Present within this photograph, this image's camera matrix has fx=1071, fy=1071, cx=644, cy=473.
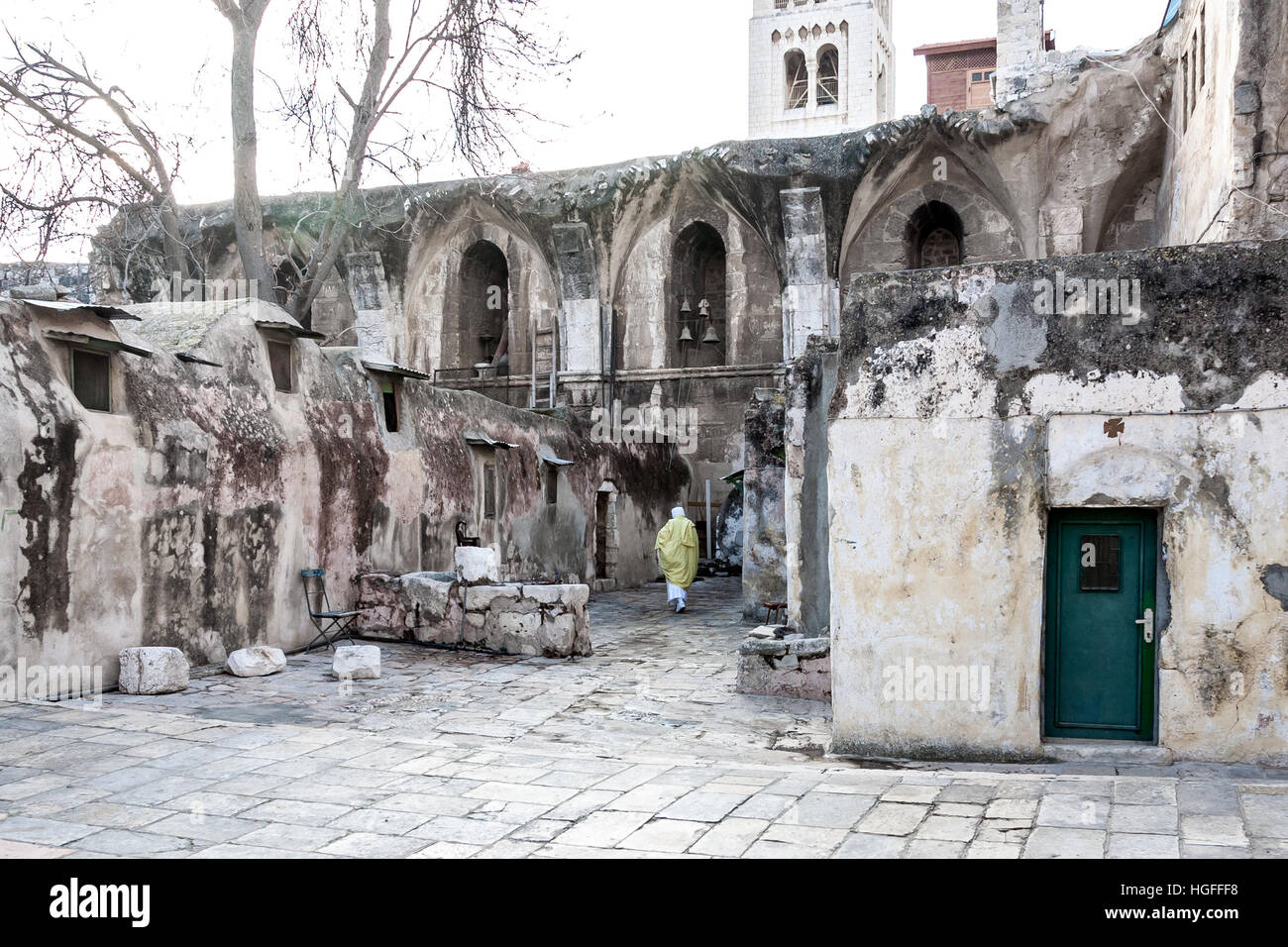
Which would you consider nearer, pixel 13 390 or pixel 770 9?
pixel 13 390

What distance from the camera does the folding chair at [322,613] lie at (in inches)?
437

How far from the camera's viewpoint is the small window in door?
6539 millimetres

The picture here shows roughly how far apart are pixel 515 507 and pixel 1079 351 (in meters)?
10.6

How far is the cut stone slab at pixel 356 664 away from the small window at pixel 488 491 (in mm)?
5604

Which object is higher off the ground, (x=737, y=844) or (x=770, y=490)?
(x=770, y=490)

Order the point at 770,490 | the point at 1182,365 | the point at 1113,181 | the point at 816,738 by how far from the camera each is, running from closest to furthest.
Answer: the point at 1182,365 < the point at 816,738 < the point at 770,490 < the point at 1113,181

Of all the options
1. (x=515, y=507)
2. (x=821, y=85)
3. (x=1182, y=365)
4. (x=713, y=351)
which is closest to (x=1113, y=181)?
(x=713, y=351)

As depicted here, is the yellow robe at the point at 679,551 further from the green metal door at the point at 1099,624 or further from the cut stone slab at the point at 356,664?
the green metal door at the point at 1099,624

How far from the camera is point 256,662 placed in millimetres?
9633

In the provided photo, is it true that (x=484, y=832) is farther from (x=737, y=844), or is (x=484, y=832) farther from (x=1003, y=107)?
(x=1003, y=107)

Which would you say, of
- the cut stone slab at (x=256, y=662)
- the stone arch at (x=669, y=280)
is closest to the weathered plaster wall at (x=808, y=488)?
the cut stone slab at (x=256, y=662)

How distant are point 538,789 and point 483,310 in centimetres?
1987

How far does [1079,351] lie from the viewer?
6.45 meters

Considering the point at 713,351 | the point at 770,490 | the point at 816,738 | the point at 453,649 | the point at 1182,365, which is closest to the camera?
the point at 1182,365
